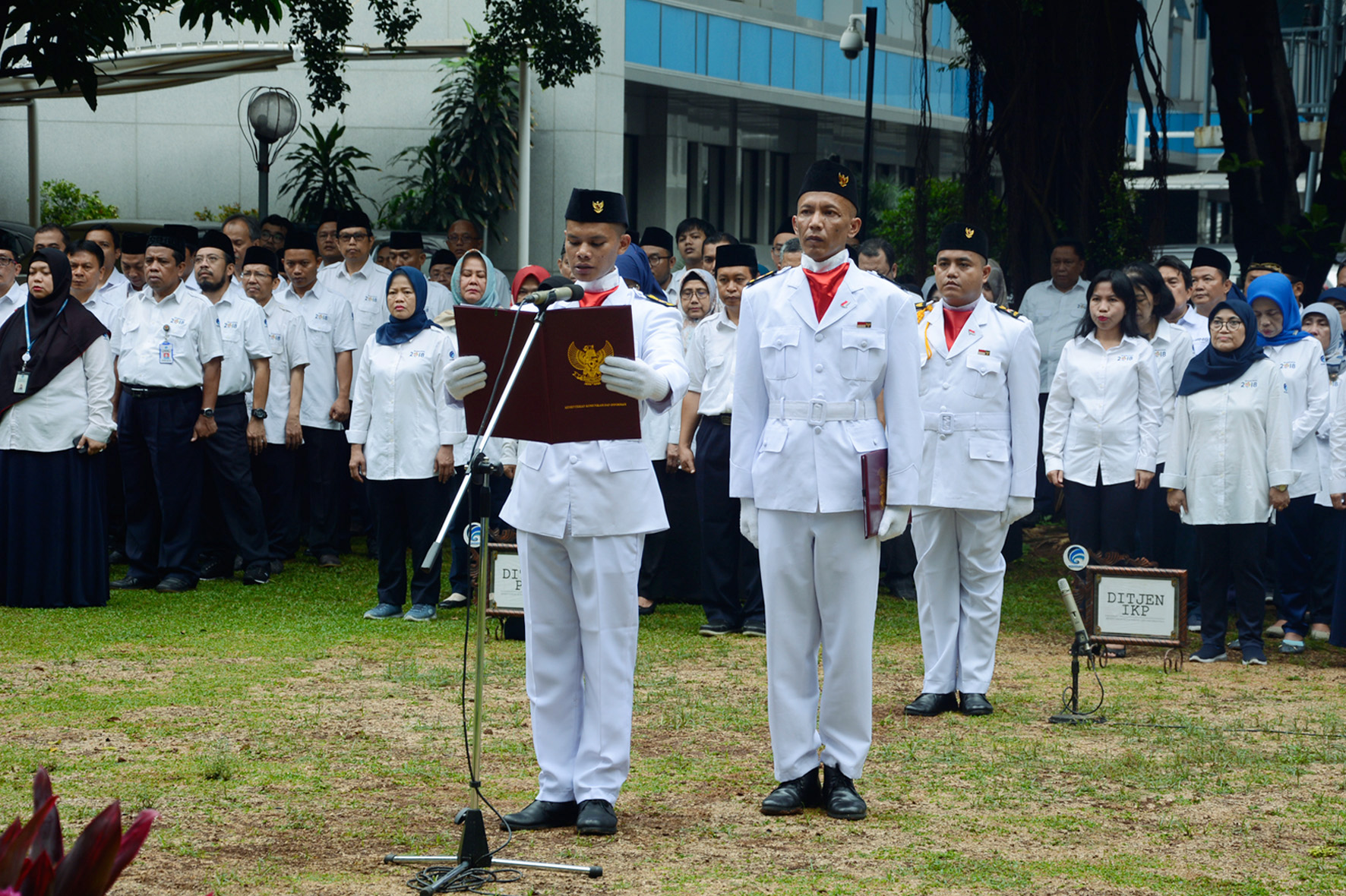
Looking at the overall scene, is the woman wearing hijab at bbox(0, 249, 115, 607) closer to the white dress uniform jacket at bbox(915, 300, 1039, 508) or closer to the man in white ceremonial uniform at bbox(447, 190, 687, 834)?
the white dress uniform jacket at bbox(915, 300, 1039, 508)

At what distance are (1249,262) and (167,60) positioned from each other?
11723 millimetres

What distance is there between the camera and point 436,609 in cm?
1036

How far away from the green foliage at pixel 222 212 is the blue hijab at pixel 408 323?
40.5 feet

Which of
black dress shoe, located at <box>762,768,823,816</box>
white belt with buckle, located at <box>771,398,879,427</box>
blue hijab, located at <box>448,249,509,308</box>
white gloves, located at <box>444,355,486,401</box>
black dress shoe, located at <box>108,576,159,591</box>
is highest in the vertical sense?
blue hijab, located at <box>448,249,509,308</box>

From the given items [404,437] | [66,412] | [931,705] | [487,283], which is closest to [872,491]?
[931,705]

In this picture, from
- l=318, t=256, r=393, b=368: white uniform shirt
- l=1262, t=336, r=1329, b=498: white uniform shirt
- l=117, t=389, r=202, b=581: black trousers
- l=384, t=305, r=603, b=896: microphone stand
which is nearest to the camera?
l=384, t=305, r=603, b=896: microphone stand

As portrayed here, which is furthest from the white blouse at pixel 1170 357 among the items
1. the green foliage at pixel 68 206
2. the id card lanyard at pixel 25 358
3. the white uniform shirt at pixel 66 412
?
the green foliage at pixel 68 206

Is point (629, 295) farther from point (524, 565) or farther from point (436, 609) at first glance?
point (436, 609)

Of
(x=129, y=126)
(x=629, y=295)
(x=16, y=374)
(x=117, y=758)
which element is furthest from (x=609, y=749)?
(x=129, y=126)

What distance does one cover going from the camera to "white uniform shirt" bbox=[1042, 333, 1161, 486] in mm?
9477

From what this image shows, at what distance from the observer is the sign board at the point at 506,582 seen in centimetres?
938

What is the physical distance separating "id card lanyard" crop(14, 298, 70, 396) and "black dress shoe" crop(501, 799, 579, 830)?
6215mm

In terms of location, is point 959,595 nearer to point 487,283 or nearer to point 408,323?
point 408,323

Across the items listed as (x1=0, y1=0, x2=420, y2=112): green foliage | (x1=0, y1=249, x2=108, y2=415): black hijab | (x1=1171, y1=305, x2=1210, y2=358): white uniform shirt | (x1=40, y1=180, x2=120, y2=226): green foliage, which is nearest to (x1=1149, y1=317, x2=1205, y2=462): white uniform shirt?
(x1=1171, y1=305, x2=1210, y2=358): white uniform shirt
